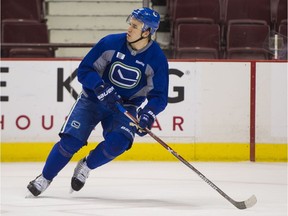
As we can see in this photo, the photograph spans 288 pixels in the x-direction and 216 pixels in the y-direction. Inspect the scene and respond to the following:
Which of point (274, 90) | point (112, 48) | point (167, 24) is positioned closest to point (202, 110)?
point (274, 90)

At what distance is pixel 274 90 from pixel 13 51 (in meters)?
2.39

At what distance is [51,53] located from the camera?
308 inches

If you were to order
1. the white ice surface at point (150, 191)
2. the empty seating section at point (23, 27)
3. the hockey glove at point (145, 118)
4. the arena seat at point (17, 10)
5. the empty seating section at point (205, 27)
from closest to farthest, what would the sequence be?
the white ice surface at point (150, 191), the hockey glove at point (145, 118), the empty seating section at point (205, 27), the empty seating section at point (23, 27), the arena seat at point (17, 10)

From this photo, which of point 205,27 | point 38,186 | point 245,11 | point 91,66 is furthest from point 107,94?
point 245,11

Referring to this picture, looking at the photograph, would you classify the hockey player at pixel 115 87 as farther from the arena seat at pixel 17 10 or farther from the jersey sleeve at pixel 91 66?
the arena seat at pixel 17 10

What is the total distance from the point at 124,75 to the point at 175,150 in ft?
7.85

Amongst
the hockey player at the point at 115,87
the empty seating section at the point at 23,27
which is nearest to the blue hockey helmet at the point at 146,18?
the hockey player at the point at 115,87

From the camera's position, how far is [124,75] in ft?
16.2

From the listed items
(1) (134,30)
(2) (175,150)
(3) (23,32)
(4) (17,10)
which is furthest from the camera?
(4) (17,10)

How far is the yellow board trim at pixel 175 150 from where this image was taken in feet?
23.5

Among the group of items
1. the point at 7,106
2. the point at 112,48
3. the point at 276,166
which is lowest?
the point at 276,166

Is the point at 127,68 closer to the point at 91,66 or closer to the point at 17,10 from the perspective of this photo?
the point at 91,66

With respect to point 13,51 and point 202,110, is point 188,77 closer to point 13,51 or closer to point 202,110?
point 202,110

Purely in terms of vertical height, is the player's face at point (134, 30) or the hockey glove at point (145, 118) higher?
the player's face at point (134, 30)
